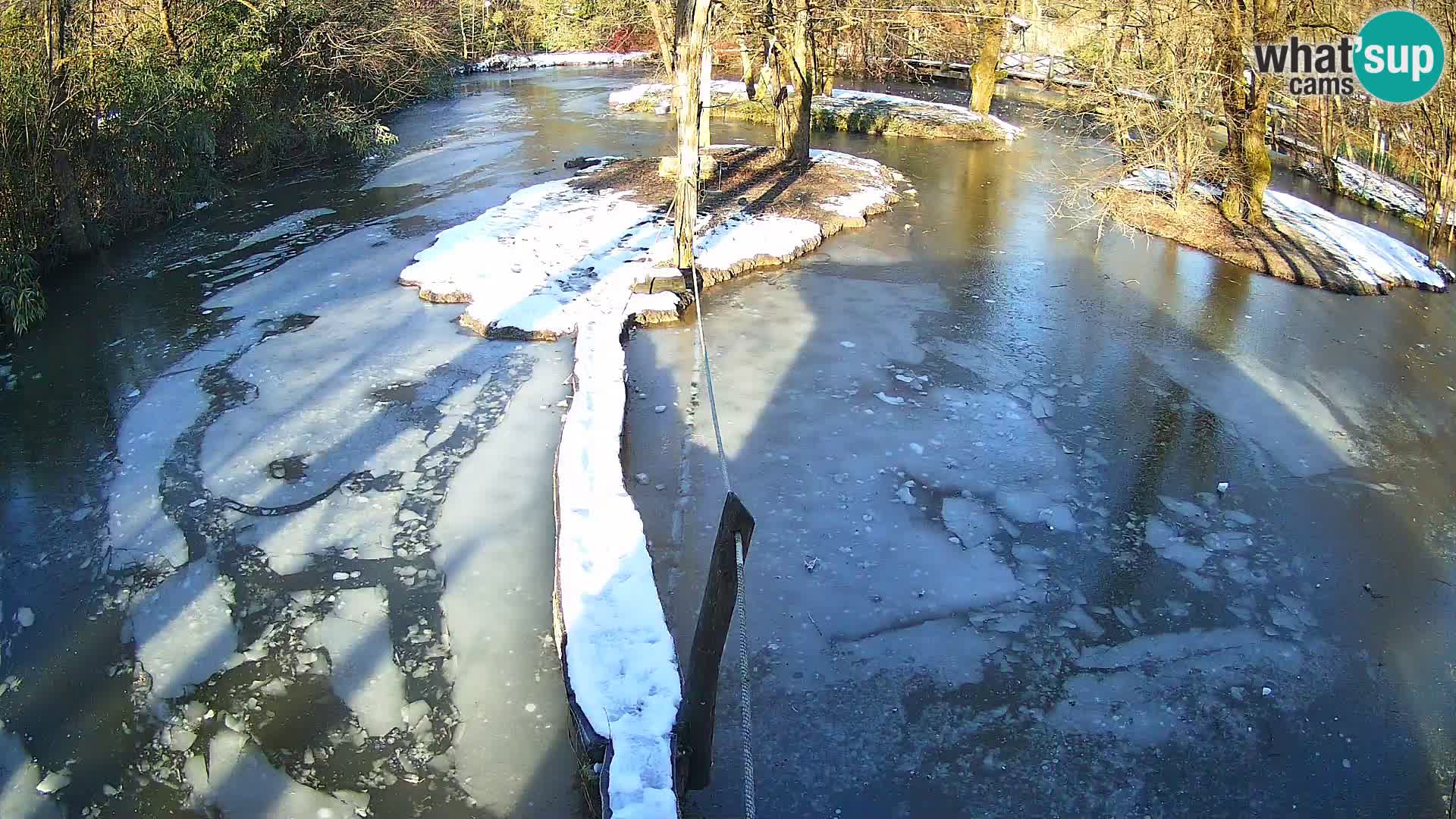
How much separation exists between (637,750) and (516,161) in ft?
49.8

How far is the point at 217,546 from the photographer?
616 centimetres

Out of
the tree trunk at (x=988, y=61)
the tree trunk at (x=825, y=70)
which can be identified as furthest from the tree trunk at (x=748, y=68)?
the tree trunk at (x=988, y=61)

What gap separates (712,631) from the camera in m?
4.01

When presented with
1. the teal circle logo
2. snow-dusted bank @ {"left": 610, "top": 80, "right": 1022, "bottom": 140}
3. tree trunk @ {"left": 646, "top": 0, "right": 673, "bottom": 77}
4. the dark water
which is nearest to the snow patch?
the dark water

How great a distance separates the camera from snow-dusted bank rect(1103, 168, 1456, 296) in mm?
11695

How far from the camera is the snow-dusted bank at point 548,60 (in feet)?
108

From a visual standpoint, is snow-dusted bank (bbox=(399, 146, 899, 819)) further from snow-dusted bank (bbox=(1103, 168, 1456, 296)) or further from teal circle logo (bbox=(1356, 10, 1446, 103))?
teal circle logo (bbox=(1356, 10, 1446, 103))

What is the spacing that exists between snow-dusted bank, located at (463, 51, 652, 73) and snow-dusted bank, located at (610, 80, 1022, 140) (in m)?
9.37

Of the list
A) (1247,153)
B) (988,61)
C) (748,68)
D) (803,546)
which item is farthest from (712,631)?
(988,61)

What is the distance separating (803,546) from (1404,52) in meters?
11.8

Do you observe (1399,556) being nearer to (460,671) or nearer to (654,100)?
(460,671)

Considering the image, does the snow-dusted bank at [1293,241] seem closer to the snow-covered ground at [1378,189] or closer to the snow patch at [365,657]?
the snow-covered ground at [1378,189]

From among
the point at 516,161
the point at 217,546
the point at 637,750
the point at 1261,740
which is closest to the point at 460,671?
the point at 637,750

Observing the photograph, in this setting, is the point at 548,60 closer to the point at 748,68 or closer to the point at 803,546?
the point at 748,68
